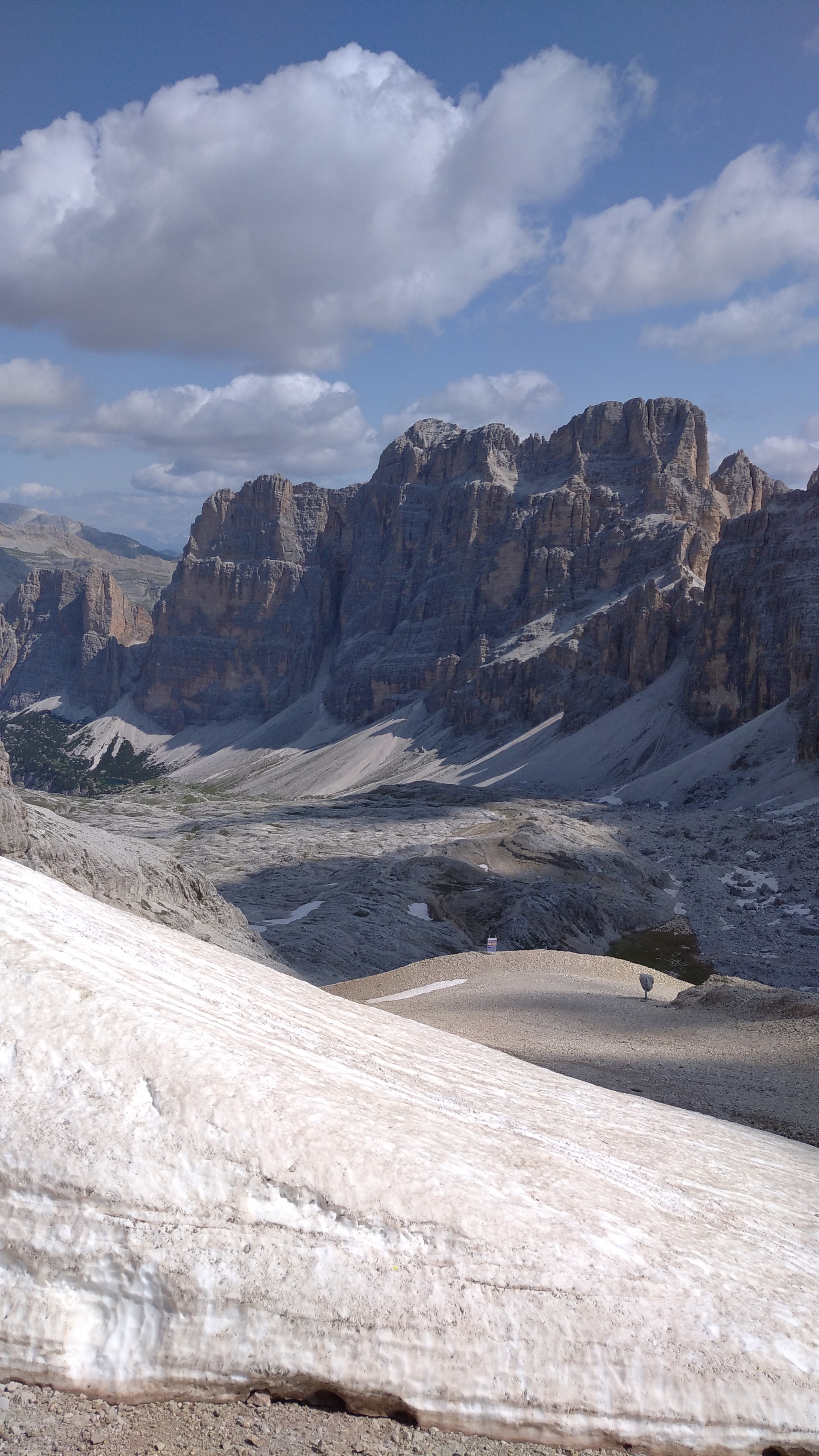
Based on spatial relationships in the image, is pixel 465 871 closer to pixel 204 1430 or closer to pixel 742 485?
pixel 204 1430

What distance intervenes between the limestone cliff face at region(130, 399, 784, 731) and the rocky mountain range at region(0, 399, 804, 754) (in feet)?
0.97

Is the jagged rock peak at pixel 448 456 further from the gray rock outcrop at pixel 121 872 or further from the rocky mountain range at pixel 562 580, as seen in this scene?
the gray rock outcrop at pixel 121 872

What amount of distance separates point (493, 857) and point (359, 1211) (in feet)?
156

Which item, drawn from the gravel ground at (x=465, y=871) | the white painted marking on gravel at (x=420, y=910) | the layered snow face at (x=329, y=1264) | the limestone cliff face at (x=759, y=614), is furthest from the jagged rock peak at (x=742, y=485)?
the layered snow face at (x=329, y=1264)

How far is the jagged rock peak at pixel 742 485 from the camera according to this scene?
479 feet

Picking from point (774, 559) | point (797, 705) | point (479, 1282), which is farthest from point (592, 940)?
point (774, 559)

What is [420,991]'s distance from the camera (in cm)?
2247

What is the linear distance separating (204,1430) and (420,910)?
35724mm

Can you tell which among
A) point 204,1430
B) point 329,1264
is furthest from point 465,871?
point 204,1430

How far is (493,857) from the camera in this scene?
5156cm

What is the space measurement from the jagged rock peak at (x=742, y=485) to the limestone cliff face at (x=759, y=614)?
118 feet

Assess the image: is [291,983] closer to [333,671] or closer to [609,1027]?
[609,1027]

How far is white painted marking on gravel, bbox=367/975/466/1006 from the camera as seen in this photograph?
2167 centimetres

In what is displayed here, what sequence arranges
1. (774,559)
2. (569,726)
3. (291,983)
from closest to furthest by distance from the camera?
(291,983) < (774,559) < (569,726)
